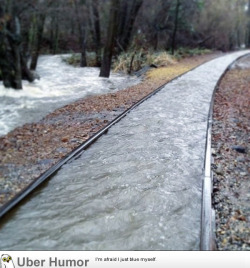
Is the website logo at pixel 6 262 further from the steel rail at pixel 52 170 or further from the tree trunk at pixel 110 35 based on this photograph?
the tree trunk at pixel 110 35

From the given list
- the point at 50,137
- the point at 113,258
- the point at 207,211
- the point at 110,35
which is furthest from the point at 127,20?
the point at 113,258

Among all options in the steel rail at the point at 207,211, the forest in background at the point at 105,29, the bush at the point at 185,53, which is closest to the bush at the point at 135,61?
the forest in background at the point at 105,29

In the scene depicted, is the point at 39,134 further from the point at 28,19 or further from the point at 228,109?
the point at 28,19

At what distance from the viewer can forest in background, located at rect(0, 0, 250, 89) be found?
11578mm

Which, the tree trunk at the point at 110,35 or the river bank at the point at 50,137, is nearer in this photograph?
the river bank at the point at 50,137

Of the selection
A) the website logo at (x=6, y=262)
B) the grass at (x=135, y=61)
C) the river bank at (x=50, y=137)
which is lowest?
the website logo at (x=6, y=262)

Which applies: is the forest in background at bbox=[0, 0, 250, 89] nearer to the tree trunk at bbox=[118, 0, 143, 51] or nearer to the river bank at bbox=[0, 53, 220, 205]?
the tree trunk at bbox=[118, 0, 143, 51]

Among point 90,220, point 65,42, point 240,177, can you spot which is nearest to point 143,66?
point 240,177

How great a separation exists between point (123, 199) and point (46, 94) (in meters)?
8.31

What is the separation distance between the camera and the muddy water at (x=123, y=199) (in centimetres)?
372

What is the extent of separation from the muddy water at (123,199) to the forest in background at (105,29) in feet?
12.8

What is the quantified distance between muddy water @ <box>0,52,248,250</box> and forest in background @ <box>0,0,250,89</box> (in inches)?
153

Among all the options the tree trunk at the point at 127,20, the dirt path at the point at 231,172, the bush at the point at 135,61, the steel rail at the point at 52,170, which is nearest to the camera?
the dirt path at the point at 231,172

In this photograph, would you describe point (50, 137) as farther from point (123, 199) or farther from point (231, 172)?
point (231, 172)
